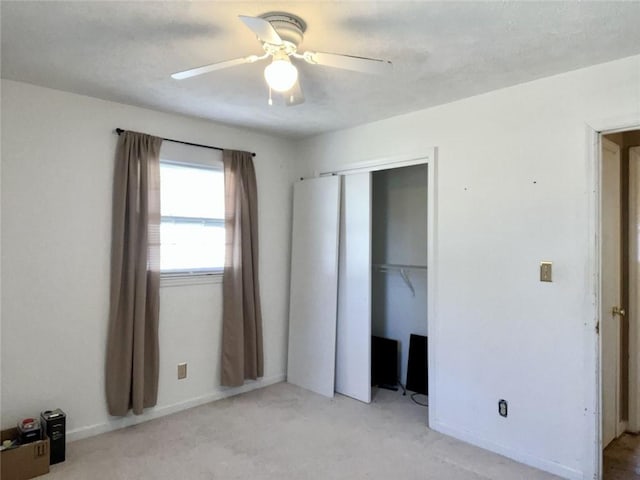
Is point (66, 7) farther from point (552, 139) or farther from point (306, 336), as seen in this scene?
point (306, 336)

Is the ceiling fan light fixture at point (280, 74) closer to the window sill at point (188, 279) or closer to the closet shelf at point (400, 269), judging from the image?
the window sill at point (188, 279)

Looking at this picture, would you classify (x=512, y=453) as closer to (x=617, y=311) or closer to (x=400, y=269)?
(x=617, y=311)

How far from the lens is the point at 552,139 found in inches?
101

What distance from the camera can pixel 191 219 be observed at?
353 centimetres

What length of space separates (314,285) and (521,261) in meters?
1.93

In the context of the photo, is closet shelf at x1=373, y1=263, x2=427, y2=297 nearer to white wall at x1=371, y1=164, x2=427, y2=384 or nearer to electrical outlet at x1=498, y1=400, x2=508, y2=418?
white wall at x1=371, y1=164, x2=427, y2=384

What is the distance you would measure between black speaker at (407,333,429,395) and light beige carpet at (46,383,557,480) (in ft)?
1.07

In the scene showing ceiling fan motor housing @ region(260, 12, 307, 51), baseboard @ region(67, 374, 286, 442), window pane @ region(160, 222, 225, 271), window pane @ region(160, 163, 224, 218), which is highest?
ceiling fan motor housing @ region(260, 12, 307, 51)

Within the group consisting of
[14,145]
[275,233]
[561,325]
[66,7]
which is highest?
[66,7]

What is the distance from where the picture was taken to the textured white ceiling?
5.94 ft

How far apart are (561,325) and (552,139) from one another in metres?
1.14

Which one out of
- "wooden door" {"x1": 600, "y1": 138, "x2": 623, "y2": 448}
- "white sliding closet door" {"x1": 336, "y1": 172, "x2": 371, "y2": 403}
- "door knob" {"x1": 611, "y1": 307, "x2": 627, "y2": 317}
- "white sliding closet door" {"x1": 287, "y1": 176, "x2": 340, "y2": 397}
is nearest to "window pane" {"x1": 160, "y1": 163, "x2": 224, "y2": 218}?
"white sliding closet door" {"x1": 287, "y1": 176, "x2": 340, "y2": 397}

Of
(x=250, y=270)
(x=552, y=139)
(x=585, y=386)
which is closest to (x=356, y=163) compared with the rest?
(x=250, y=270)

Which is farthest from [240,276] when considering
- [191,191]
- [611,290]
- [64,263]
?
[611,290]
